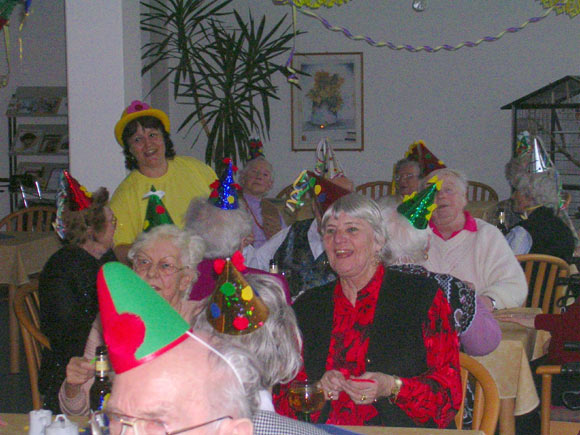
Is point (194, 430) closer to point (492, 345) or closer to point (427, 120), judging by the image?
point (492, 345)

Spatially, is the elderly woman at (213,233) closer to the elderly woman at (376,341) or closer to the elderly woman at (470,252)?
the elderly woman at (376,341)

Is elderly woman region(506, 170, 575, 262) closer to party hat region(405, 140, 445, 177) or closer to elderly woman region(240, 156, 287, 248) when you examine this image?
party hat region(405, 140, 445, 177)

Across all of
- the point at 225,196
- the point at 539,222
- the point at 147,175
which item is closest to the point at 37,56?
the point at 147,175

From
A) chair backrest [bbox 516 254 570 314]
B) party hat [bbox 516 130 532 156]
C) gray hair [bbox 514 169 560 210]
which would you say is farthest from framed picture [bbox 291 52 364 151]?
chair backrest [bbox 516 254 570 314]

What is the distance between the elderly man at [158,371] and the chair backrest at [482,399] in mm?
976

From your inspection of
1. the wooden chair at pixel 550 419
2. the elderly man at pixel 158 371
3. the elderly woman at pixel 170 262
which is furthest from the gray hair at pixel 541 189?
the elderly man at pixel 158 371

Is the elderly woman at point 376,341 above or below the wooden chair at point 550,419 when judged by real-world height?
above

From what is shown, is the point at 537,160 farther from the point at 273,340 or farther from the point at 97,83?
the point at 273,340

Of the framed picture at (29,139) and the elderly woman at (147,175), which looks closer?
the elderly woman at (147,175)

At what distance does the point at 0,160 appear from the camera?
8383mm

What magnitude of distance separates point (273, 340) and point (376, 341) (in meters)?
0.51

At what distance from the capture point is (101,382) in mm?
1938

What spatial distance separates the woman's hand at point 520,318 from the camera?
2949 mm

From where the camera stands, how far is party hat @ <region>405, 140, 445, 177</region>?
16.3 feet
